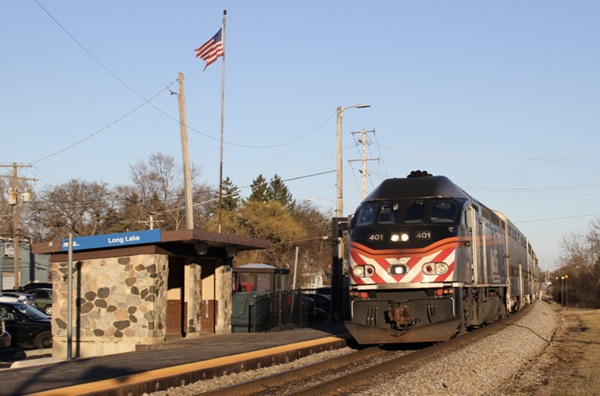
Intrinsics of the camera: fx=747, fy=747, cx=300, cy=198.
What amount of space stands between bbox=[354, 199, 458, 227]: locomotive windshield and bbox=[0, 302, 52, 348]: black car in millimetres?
12627

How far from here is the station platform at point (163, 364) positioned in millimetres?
10867

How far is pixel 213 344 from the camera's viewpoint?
18.2m

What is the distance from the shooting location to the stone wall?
1928 centimetres

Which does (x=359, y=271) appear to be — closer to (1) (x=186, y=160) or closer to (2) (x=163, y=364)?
(2) (x=163, y=364)

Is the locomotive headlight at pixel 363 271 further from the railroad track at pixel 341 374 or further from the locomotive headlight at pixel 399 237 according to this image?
the railroad track at pixel 341 374

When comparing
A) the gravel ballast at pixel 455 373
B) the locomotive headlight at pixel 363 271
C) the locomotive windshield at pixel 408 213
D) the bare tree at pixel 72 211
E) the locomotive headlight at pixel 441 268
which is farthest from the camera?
the bare tree at pixel 72 211

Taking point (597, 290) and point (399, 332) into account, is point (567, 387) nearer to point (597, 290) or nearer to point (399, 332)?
point (399, 332)

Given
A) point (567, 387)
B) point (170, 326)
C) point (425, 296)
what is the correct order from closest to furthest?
point (567, 387)
point (425, 296)
point (170, 326)

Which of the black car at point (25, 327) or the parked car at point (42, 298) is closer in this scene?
the black car at point (25, 327)

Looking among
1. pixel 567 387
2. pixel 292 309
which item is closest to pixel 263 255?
pixel 292 309

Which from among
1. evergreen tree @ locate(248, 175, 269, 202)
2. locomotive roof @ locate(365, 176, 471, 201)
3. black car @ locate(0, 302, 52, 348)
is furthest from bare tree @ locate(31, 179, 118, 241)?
locomotive roof @ locate(365, 176, 471, 201)

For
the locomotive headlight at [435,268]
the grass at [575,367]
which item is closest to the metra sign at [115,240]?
the locomotive headlight at [435,268]

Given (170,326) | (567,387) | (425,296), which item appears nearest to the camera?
(567,387)

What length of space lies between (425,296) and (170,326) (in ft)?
32.1
